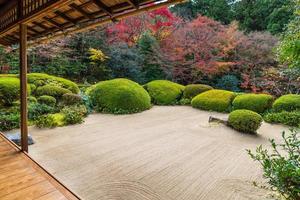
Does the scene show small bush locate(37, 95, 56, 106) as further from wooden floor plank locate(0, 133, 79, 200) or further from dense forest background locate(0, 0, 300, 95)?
wooden floor plank locate(0, 133, 79, 200)

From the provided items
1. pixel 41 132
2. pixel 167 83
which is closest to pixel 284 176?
pixel 41 132

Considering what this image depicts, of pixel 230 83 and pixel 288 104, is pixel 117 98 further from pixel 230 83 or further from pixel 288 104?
pixel 230 83

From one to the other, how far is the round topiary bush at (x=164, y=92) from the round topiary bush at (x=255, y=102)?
3.26 metres

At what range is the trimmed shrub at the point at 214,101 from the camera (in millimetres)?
10461

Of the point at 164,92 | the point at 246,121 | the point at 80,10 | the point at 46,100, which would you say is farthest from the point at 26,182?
the point at 164,92

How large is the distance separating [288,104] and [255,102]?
1185 mm

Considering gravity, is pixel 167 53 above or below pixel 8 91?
above

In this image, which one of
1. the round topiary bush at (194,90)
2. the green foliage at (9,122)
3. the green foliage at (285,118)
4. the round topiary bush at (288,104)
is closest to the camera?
the green foliage at (9,122)

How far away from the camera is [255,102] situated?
9.68 meters

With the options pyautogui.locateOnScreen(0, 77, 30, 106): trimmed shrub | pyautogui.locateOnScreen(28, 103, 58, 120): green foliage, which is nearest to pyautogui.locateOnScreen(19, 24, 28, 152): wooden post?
pyautogui.locateOnScreen(28, 103, 58, 120): green foliage

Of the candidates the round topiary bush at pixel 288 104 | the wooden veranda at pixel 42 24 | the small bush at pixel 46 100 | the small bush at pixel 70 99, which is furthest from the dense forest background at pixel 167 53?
the wooden veranda at pixel 42 24

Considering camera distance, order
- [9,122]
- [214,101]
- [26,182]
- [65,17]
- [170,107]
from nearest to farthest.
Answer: [26,182], [65,17], [9,122], [214,101], [170,107]

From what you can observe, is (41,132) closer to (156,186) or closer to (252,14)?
(156,186)

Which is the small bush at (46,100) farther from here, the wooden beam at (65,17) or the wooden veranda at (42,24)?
the wooden beam at (65,17)
